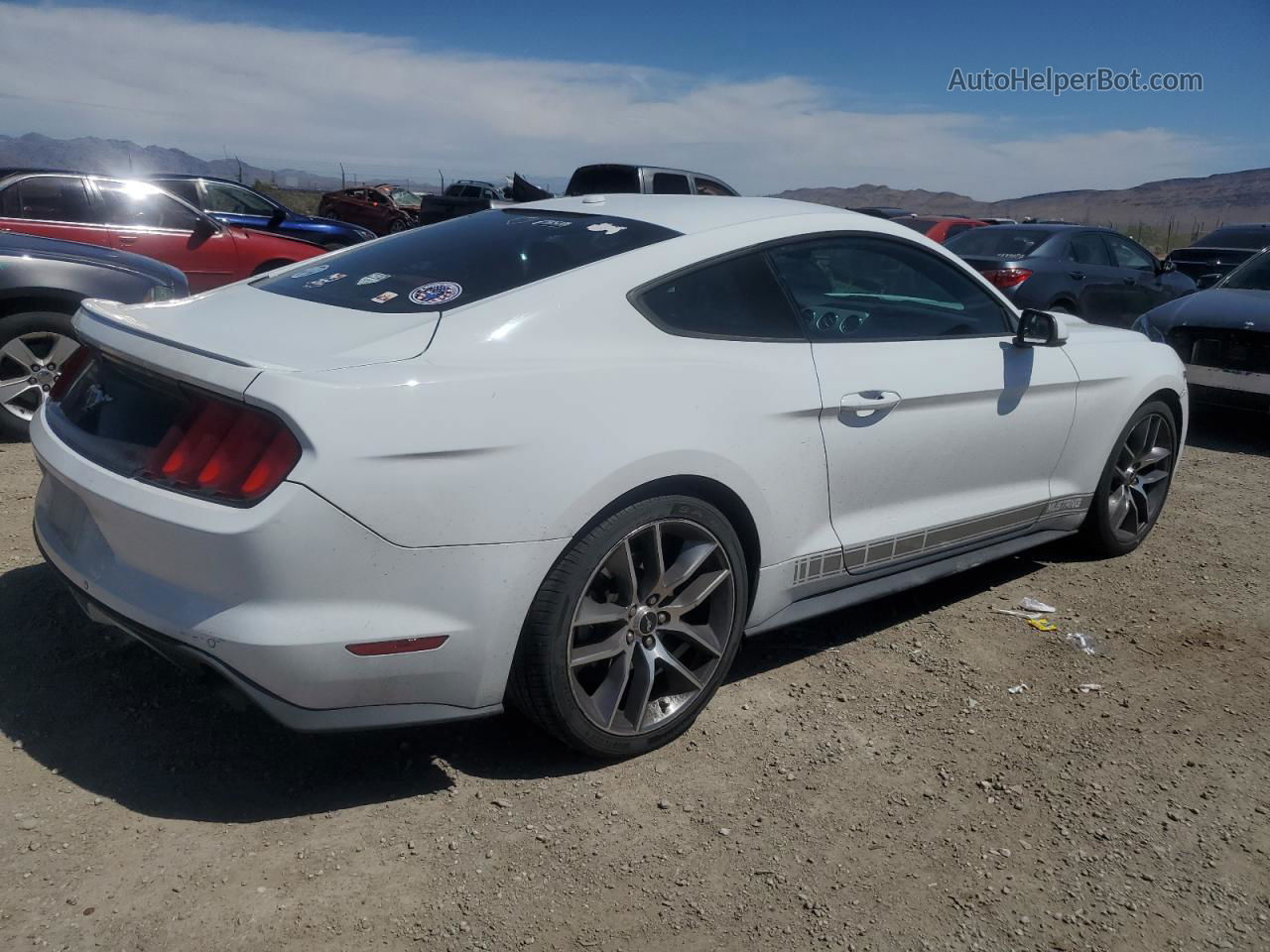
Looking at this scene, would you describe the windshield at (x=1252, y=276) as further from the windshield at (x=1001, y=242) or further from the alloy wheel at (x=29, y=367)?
the alloy wheel at (x=29, y=367)

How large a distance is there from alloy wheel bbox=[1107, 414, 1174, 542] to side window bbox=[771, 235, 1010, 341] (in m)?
1.13

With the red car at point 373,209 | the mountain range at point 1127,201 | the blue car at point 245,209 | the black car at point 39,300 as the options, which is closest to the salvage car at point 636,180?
the blue car at point 245,209

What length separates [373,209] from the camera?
2723cm

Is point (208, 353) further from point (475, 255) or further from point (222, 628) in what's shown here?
point (475, 255)

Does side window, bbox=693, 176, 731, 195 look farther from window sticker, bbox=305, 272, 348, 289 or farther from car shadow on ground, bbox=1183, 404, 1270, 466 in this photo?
window sticker, bbox=305, 272, 348, 289

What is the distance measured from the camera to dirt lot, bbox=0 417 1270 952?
7.88ft

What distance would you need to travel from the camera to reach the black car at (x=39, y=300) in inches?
225

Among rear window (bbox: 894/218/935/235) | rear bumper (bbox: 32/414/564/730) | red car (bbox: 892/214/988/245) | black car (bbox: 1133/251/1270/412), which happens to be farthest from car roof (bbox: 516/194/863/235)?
rear window (bbox: 894/218/935/235)

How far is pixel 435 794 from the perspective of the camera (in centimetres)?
286

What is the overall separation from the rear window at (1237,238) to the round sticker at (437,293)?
1690 centimetres

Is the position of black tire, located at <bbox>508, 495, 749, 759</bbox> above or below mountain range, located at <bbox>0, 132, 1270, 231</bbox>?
below

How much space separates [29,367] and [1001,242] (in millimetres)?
9054

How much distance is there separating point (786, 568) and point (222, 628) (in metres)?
Result: 1.68

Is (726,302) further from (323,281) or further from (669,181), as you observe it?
(669,181)
